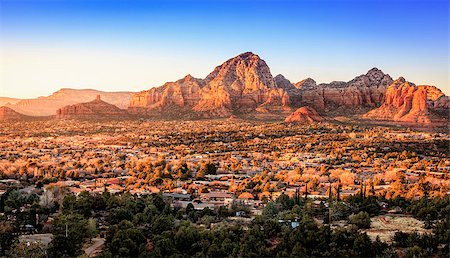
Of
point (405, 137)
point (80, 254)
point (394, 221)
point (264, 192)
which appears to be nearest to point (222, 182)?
point (264, 192)

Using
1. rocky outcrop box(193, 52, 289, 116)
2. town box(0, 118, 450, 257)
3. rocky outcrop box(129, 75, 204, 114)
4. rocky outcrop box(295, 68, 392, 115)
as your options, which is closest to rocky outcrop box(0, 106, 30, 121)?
rocky outcrop box(129, 75, 204, 114)

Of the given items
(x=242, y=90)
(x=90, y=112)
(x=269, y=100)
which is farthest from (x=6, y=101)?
(x=269, y=100)

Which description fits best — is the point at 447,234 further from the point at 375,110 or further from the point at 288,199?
the point at 375,110

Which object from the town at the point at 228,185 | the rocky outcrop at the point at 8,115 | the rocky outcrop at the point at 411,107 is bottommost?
the town at the point at 228,185

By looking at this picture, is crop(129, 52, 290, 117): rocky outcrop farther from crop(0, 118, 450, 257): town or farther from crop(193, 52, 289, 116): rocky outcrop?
crop(0, 118, 450, 257): town

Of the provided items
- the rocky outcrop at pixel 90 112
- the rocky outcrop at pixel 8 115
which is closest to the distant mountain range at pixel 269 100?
the rocky outcrop at pixel 90 112

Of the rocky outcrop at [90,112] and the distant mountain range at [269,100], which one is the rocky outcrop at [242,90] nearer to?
the distant mountain range at [269,100]

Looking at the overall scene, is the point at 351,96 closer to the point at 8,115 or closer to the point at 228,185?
the point at 8,115
